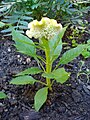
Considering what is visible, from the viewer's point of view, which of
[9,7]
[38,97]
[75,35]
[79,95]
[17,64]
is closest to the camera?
[38,97]

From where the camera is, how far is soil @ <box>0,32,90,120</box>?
153 centimetres

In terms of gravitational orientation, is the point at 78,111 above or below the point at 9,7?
below

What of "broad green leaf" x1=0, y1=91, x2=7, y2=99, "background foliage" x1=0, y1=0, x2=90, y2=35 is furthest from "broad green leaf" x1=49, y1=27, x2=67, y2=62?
"background foliage" x1=0, y1=0, x2=90, y2=35

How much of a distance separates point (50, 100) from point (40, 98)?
0.39 ft

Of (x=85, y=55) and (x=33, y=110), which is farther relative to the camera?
(x=85, y=55)

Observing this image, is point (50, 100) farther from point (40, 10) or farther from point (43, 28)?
point (40, 10)

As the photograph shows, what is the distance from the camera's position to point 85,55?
6.43 feet

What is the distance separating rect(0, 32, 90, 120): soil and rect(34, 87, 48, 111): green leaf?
71 mm

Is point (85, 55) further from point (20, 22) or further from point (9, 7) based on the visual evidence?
point (9, 7)

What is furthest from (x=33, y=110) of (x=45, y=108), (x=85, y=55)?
(x=85, y=55)

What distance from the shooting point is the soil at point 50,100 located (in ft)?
5.01

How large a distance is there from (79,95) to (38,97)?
261 millimetres

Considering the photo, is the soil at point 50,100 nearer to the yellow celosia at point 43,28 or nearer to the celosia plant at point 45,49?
the celosia plant at point 45,49

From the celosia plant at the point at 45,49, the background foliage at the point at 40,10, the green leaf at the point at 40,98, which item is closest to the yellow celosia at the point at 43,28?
the celosia plant at the point at 45,49
